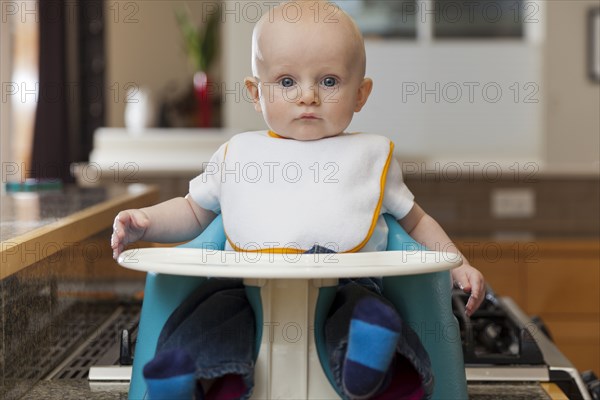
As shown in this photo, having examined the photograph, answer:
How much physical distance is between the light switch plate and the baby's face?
91.8 inches

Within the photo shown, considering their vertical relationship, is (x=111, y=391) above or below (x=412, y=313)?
below

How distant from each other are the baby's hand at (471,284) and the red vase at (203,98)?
2677 millimetres

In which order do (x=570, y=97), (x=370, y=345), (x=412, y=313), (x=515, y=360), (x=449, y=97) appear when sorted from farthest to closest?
1. (x=570, y=97)
2. (x=449, y=97)
3. (x=515, y=360)
4. (x=412, y=313)
5. (x=370, y=345)

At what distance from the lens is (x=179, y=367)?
676 mm

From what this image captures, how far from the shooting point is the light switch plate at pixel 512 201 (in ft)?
10.2

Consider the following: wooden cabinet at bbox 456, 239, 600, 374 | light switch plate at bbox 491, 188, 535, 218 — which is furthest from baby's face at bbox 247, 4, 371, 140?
light switch plate at bbox 491, 188, 535, 218

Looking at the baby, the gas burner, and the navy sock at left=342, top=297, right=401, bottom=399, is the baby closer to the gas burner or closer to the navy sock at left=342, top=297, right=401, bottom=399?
the navy sock at left=342, top=297, right=401, bottom=399

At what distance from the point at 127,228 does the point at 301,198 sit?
19cm

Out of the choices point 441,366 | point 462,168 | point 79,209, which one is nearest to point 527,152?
point 462,168

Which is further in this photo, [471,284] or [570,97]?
[570,97]

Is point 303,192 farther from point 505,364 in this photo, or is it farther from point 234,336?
point 505,364

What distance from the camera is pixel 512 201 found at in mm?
3109

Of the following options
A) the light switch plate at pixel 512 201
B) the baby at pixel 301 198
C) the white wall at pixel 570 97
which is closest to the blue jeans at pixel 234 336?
the baby at pixel 301 198

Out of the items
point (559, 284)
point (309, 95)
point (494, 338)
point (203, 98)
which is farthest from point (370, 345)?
point (203, 98)
